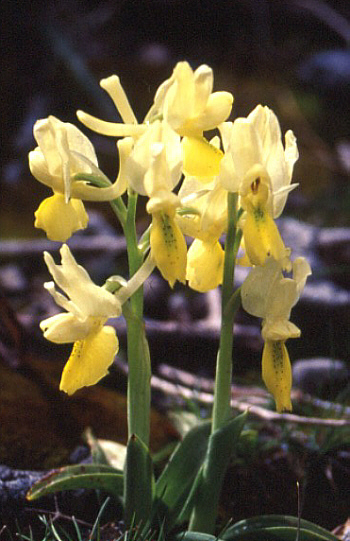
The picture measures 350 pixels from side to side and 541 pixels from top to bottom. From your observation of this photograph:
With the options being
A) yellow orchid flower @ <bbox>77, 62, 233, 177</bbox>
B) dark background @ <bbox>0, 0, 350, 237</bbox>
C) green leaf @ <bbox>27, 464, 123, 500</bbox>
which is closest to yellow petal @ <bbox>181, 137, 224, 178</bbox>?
yellow orchid flower @ <bbox>77, 62, 233, 177</bbox>

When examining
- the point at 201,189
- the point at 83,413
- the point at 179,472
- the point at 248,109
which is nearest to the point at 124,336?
the point at 83,413

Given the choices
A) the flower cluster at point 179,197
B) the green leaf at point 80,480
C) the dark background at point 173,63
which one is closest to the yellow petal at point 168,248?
the flower cluster at point 179,197

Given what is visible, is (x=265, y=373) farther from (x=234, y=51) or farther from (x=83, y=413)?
(x=234, y=51)

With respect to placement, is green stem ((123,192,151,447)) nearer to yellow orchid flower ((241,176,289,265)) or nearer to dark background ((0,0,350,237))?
yellow orchid flower ((241,176,289,265))

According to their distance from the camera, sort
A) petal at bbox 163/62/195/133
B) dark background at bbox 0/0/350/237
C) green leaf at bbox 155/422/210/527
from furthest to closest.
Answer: dark background at bbox 0/0/350/237, green leaf at bbox 155/422/210/527, petal at bbox 163/62/195/133

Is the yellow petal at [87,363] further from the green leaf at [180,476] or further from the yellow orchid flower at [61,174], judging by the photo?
the green leaf at [180,476]

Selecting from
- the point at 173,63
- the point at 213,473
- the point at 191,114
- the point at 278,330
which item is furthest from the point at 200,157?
the point at 173,63

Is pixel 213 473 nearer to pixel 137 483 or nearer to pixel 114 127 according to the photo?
pixel 137 483
